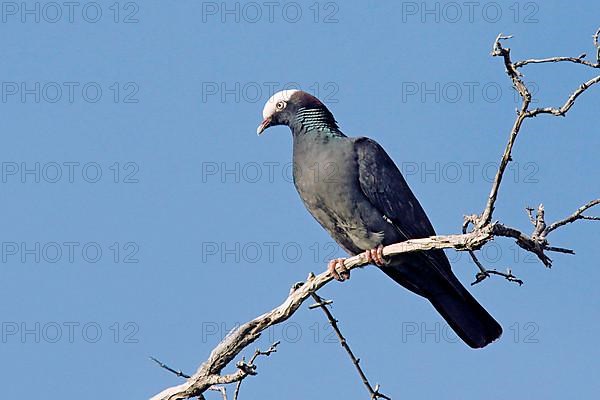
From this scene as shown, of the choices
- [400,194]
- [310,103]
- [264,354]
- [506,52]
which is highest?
[310,103]

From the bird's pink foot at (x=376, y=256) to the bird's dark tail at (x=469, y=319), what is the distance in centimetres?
57

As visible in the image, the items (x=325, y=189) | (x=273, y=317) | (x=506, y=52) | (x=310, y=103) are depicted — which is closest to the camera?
(x=506, y=52)

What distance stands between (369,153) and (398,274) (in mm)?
779

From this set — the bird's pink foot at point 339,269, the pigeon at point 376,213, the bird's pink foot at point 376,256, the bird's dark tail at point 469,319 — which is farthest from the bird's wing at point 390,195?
the bird's pink foot at point 339,269

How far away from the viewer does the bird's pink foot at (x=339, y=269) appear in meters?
5.20

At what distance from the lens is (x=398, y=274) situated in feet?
20.0

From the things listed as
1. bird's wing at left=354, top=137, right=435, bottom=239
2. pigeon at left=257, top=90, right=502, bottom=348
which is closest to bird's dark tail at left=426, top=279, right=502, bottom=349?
Result: pigeon at left=257, top=90, right=502, bottom=348

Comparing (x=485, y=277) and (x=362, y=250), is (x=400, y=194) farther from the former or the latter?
(x=485, y=277)

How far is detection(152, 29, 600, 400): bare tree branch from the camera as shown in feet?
12.9

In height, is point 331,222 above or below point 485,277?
above

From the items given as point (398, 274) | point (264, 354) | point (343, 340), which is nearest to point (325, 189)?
point (398, 274)

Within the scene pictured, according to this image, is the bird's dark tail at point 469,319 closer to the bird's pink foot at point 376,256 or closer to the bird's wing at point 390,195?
the bird's wing at point 390,195

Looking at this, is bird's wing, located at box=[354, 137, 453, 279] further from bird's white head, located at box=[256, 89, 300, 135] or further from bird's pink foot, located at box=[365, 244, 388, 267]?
bird's white head, located at box=[256, 89, 300, 135]

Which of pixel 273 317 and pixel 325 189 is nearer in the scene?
pixel 273 317
